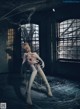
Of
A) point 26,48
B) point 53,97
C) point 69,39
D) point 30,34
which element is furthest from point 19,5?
point 53,97

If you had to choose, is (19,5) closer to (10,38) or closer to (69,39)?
(10,38)

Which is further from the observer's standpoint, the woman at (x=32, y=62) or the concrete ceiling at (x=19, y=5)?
the concrete ceiling at (x=19, y=5)

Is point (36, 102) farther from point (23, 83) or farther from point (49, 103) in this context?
point (23, 83)

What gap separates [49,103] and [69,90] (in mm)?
528

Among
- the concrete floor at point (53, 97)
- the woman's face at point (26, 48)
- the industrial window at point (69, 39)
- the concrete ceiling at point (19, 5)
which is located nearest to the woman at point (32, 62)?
the woman's face at point (26, 48)

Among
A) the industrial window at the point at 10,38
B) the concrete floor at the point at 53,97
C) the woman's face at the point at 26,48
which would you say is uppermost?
the industrial window at the point at 10,38

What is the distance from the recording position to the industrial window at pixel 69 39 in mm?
4082

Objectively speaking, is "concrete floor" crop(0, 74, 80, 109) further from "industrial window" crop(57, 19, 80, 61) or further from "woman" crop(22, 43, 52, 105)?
"industrial window" crop(57, 19, 80, 61)

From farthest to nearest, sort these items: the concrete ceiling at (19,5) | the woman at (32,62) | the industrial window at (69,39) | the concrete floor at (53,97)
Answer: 1. the industrial window at (69,39)
2. the concrete ceiling at (19,5)
3. the woman at (32,62)
4. the concrete floor at (53,97)

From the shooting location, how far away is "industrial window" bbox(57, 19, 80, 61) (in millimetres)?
4082

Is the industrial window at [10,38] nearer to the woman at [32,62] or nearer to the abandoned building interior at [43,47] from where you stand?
the abandoned building interior at [43,47]

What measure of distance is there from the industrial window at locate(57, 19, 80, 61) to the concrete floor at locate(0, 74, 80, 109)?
518 millimetres

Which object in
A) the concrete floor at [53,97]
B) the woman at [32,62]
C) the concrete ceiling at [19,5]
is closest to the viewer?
the concrete floor at [53,97]

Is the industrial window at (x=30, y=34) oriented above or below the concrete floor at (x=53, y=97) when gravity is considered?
above
